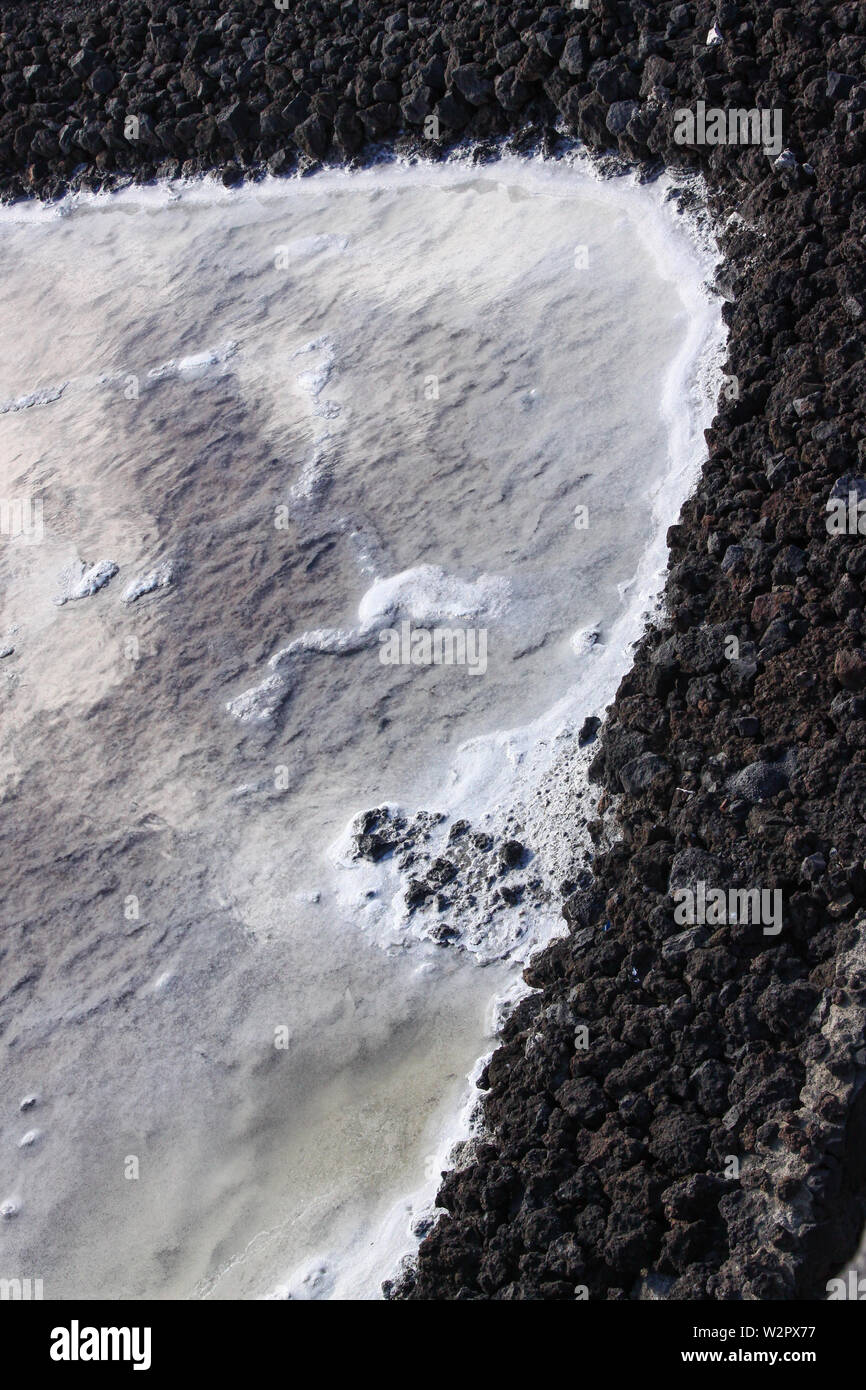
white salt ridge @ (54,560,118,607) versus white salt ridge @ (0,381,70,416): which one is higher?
white salt ridge @ (0,381,70,416)

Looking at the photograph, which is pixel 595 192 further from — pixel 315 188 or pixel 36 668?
pixel 36 668

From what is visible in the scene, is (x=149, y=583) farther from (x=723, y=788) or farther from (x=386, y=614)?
(x=723, y=788)

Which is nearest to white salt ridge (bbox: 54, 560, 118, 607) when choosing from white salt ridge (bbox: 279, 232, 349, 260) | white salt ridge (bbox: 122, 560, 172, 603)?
white salt ridge (bbox: 122, 560, 172, 603)

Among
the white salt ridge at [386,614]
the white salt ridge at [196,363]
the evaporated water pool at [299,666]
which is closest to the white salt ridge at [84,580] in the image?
the evaporated water pool at [299,666]

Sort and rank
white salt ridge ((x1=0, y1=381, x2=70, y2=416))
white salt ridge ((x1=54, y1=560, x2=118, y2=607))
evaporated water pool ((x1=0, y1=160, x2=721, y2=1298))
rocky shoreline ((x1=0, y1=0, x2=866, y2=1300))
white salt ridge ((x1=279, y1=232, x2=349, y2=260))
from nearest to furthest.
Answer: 1. rocky shoreline ((x1=0, y1=0, x2=866, y2=1300))
2. evaporated water pool ((x1=0, y1=160, x2=721, y2=1298))
3. white salt ridge ((x1=54, y1=560, x2=118, y2=607))
4. white salt ridge ((x1=0, y1=381, x2=70, y2=416))
5. white salt ridge ((x1=279, y1=232, x2=349, y2=260))

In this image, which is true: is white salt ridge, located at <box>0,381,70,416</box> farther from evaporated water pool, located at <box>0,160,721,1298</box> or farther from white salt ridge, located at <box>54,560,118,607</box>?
white salt ridge, located at <box>54,560,118,607</box>

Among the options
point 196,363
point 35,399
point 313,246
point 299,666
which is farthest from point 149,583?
point 313,246

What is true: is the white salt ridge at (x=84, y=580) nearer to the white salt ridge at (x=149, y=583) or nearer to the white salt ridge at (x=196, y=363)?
the white salt ridge at (x=149, y=583)
